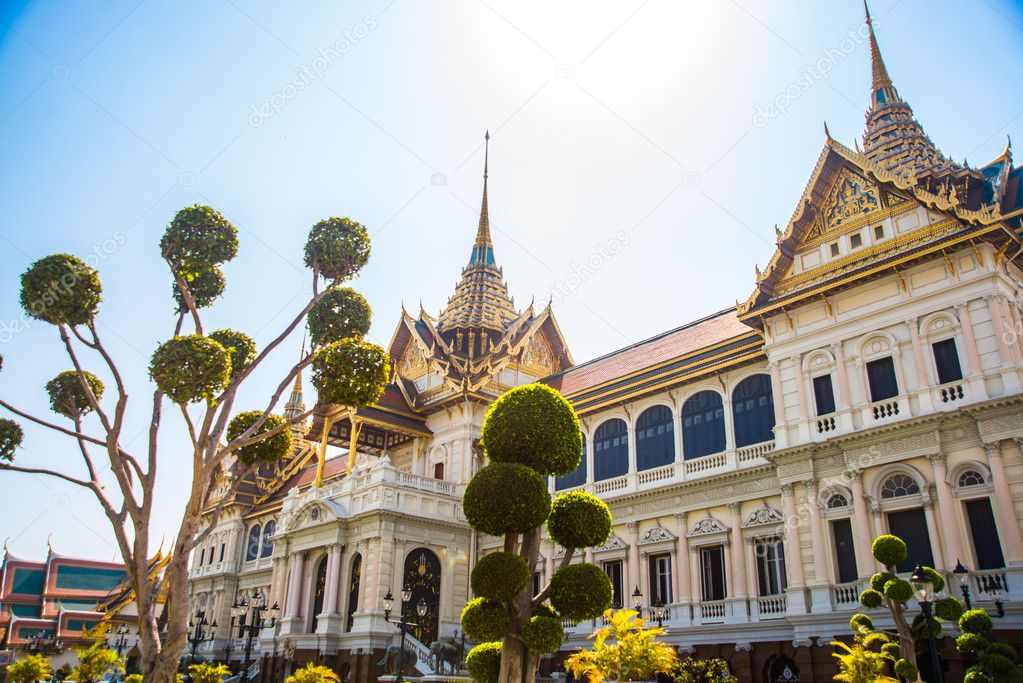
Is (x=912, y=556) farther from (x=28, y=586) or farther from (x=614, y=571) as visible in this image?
(x=28, y=586)

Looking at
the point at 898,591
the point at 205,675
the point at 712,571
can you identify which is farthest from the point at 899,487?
the point at 205,675

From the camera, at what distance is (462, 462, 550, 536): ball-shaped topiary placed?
38.0 feet

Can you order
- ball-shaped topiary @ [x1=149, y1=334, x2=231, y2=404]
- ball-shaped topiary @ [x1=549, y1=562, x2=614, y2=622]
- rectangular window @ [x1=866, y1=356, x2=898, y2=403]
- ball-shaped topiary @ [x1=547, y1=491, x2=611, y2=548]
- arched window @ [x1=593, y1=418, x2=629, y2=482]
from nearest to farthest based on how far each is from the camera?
ball-shaped topiary @ [x1=549, y1=562, x2=614, y2=622], ball-shaped topiary @ [x1=547, y1=491, x2=611, y2=548], ball-shaped topiary @ [x1=149, y1=334, x2=231, y2=404], rectangular window @ [x1=866, y1=356, x2=898, y2=403], arched window @ [x1=593, y1=418, x2=629, y2=482]

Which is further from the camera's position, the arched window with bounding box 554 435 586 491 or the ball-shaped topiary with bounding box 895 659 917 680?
the arched window with bounding box 554 435 586 491

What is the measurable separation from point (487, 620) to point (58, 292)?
30.4 ft

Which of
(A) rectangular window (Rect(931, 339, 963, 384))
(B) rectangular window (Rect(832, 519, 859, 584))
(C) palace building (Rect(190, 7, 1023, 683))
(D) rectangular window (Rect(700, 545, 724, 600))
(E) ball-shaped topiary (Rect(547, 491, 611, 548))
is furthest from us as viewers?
(D) rectangular window (Rect(700, 545, 724, 600))

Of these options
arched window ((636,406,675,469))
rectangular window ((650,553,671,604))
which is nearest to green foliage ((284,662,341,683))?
rectangular window ((650,553,671,604))

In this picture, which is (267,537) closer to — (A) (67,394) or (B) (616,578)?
(B) (616,578)

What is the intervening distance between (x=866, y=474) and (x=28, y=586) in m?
58.7

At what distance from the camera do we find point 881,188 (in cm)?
2064

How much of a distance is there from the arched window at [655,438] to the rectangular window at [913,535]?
24.4 ft

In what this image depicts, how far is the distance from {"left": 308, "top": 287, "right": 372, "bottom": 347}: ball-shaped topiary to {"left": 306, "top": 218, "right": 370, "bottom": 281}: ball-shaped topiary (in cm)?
44

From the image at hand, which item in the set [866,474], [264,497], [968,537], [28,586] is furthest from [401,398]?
[28,586]

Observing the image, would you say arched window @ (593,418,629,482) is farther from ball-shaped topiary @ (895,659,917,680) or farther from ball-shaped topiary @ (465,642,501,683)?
ball-shaped topiary @ (465,642,501,683)
